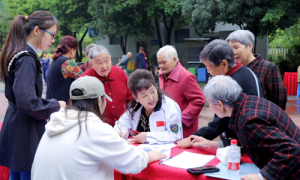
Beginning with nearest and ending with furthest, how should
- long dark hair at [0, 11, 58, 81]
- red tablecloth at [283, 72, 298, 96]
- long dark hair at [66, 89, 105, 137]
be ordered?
1. long dark hair at [66, 89, 105, 137]
2. long dark hair at [0, 11, 58, 81]
3. red tablecloth at [283, 72, 298, 96]

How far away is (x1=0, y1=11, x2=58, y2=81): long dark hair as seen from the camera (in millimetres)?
2457

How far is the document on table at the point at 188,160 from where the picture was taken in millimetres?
2284

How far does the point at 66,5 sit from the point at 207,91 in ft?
67.9

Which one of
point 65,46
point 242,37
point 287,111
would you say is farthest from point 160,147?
point 287,111

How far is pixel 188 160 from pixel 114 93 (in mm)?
1509

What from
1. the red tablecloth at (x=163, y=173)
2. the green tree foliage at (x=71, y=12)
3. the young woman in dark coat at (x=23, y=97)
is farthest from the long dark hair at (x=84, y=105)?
the green tree foliage at (x=71, y=12)

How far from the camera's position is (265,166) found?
187 centimetres

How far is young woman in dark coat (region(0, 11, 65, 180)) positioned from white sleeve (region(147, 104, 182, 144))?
933mm

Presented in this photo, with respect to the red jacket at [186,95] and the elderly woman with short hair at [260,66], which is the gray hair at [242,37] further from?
the red jacket at [186,95]

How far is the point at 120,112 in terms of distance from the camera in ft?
11.8

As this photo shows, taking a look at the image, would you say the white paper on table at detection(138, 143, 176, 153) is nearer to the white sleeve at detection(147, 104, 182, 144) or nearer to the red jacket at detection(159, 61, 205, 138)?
the white sleeve at detection(147, 104, 182, 144)

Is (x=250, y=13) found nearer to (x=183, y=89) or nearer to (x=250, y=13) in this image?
(x=250, y=13)

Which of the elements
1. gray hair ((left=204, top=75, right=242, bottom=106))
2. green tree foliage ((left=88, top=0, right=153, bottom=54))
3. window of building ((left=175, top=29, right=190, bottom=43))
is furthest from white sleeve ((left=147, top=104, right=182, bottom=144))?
window of building ((left=175, top=29, right=190, bottom=43))

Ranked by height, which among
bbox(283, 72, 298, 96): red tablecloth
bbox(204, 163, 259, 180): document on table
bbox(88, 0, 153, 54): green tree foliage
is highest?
bbox(88, 0, 153, 54): green tree foliage
